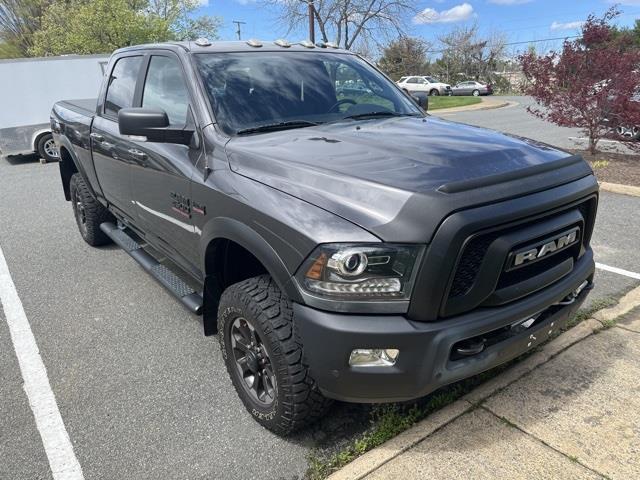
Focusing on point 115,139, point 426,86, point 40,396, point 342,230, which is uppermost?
point 115,139

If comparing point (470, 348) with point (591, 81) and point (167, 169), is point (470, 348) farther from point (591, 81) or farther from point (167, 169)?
point (591, 81)

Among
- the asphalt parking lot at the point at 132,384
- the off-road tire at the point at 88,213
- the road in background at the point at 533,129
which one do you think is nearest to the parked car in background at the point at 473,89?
the road in background at the point at 533,129

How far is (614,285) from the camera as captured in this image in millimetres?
4160

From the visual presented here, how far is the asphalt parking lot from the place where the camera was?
2522 mm

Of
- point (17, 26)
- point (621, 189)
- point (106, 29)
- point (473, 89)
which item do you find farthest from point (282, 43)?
point (473, 89)

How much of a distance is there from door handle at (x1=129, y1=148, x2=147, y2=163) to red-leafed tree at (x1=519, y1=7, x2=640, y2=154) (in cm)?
791

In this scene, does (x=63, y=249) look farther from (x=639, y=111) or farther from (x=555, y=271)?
(x=639, y=111)

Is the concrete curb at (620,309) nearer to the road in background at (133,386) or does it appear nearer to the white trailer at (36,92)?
the road in background at (133,386)

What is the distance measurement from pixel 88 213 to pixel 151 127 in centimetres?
299

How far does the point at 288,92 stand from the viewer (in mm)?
3312

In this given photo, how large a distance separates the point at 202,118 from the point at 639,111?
Answer: 802 centimetres

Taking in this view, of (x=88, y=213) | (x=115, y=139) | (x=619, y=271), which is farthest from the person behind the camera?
(x=88, y=213)

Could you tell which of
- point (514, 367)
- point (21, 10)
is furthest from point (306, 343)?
point (21, 10)

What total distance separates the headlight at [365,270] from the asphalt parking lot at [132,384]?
38.8 inches
